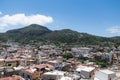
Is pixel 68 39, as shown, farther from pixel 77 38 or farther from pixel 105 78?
pixel 105 78

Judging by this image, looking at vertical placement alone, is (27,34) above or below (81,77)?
above

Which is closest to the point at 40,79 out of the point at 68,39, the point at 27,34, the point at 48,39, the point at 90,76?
the point at 90,76

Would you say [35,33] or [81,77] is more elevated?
[35,33]

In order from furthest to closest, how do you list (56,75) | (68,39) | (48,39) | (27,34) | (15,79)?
(27,34) → (48,39) → (68,39) → (56,75) → (15,79)

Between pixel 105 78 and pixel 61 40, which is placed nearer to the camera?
pixel 105 78

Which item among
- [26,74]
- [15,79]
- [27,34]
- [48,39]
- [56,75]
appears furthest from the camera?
[27,34]

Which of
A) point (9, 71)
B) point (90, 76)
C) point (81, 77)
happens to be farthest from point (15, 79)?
point (90, 76)

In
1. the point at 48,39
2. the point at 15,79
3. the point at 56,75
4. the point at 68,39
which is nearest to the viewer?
the point at 15,79

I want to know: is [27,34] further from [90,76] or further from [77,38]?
[90,76]

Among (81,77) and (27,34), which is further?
(27,34)
